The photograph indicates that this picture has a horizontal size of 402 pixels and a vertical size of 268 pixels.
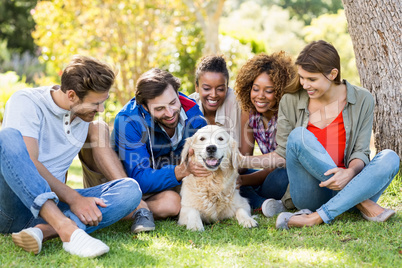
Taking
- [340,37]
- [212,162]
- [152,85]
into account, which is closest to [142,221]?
[212,162]

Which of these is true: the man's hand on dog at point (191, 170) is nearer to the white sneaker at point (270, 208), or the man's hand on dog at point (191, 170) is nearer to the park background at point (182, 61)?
the park background at point (182, 61)

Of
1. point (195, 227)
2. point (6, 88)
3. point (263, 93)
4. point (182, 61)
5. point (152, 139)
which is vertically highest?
point (182, 61)

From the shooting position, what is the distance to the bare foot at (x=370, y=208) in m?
3.26

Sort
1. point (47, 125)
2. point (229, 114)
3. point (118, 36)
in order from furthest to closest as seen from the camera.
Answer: point (118, 36) → point (229, 114) → point (47, 125)

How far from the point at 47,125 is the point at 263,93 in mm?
2098

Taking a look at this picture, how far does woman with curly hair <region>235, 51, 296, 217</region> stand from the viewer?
13.7ft

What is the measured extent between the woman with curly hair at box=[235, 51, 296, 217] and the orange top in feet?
2.02

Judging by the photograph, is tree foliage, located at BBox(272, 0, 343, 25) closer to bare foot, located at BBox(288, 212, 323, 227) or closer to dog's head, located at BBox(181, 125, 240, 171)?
dog's head, located at BBox(181, 125, 240, 171)

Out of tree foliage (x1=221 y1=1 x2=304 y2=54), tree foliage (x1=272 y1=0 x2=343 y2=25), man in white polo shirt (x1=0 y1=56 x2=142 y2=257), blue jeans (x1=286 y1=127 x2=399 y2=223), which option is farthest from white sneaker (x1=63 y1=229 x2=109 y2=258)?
tree foliage (x1=272 y1=0 x2=343 y2=25)

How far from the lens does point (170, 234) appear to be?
3.29 metres

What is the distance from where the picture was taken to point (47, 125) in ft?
10.2

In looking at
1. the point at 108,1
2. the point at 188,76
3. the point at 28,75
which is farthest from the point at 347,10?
the point at 28,75

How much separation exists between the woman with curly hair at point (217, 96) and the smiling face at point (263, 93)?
37 cm

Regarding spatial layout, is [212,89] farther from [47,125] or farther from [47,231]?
[47,231]
